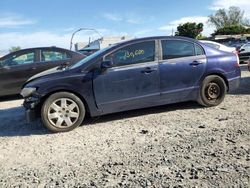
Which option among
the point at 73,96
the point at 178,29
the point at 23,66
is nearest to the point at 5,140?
the point at 73,96

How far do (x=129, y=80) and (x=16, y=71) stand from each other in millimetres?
4925

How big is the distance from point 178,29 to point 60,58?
2965 inches

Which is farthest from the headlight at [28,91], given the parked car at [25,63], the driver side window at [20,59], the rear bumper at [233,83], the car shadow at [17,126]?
the driver side window at [20,59]

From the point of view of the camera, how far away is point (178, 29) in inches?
3314

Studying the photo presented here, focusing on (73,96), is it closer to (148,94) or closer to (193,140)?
(148,94)

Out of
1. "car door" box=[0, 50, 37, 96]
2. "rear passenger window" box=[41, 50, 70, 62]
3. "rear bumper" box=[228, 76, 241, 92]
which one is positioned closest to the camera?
"rear bumper" box=[228, 76, 241, 92]

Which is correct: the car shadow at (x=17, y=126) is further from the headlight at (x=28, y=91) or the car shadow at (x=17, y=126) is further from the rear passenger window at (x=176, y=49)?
the rear passenger window at (x=176, y=49)

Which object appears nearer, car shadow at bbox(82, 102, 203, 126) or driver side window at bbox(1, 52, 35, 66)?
car shadow at bbox(82, 102, 203, 126)

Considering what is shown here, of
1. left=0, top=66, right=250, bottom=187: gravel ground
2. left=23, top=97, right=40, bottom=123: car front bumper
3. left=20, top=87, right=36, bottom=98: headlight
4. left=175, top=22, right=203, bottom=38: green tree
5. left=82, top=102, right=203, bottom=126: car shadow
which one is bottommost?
left=0, top=66, right=250, bottom=187: gravel ground

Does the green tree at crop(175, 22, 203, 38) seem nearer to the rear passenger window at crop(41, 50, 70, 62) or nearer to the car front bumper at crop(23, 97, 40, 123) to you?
the rear passenger window at crop(41, 50, 70, 62)

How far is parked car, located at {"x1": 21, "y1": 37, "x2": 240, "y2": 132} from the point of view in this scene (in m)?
6.72

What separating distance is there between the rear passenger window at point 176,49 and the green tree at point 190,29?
2879 inches

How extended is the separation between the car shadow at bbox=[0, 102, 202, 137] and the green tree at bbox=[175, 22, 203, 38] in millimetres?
73109

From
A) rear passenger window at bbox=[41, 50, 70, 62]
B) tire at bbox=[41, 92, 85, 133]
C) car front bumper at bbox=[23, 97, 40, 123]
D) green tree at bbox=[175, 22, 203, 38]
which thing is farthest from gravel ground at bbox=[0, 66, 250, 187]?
green tree at bbox=[175, 22, 203, 38]
